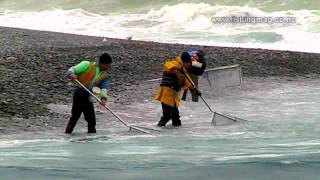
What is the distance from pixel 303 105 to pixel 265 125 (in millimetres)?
3005

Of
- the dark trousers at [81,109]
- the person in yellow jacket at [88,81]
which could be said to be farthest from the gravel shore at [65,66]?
the person in yellow jacket at [88,81]

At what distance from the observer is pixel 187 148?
8828 mm

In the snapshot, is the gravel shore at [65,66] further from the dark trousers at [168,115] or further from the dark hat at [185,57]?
the dark hat at [185,57]

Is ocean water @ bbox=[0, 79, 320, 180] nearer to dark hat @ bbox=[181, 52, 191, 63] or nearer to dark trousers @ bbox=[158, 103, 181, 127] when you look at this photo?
dark trousers @ bbox=[158, 103, 181, 127]

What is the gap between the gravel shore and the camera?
13025 millimetres

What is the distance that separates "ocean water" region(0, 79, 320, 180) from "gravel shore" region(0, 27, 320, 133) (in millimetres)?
1117

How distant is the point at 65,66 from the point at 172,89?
7038mm

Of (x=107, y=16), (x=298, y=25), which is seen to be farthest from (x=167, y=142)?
(x=107, y=16)

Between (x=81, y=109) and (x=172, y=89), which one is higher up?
(x=172, y=89)

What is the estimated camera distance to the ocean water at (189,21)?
33.9m

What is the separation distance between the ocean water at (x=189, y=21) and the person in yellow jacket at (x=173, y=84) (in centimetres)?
1893

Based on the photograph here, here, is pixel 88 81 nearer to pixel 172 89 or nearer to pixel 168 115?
pixel 172 89

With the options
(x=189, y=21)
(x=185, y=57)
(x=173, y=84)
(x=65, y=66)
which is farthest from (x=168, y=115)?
(x=189, y=21)

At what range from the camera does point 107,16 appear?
47.1 meters
